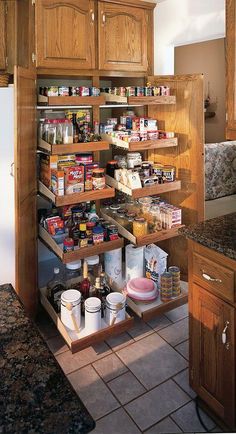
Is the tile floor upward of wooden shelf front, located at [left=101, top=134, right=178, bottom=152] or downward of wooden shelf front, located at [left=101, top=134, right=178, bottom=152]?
downward

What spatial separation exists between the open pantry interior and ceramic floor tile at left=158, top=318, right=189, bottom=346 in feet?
0.45

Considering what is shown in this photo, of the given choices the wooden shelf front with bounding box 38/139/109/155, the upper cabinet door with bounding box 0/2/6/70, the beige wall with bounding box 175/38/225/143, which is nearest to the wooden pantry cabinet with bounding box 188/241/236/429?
the wooden shelf front with bounding box 38/139/109/155

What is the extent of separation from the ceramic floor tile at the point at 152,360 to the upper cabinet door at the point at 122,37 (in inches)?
75.4

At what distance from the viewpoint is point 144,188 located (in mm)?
2568

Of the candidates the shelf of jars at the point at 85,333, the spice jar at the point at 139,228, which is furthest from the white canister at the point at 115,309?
the spice jar at the point at 139,228

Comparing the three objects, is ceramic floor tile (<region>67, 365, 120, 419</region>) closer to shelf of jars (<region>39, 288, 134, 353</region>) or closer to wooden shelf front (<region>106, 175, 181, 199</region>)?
shelf of jars (<region>39, 288, 134, 353</region>)

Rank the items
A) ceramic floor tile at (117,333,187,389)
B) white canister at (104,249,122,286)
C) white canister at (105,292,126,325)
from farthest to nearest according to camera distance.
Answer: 1. white canister at (104,249,122,286)
2. white canister at (105,292,126,325)
3. ceramic floor tile at (117,333,187,389)

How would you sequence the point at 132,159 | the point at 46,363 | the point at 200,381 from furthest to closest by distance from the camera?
the point at 132,159 → the point at 200,381 → the point at 46,363

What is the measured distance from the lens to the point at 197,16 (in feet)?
8.76

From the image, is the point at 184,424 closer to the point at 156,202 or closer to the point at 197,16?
the point at 156,202

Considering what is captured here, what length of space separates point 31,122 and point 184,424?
6.14 feet

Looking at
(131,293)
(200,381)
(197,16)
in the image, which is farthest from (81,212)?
(197,16)

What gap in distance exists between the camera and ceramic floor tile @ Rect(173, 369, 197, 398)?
193 cm

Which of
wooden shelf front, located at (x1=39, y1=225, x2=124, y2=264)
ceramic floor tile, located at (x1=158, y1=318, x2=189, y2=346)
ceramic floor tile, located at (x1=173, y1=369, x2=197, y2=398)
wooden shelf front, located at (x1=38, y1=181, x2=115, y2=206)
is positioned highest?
wooden shelf front, located at (x1=38, y1=181, x2=115, y2=206)
